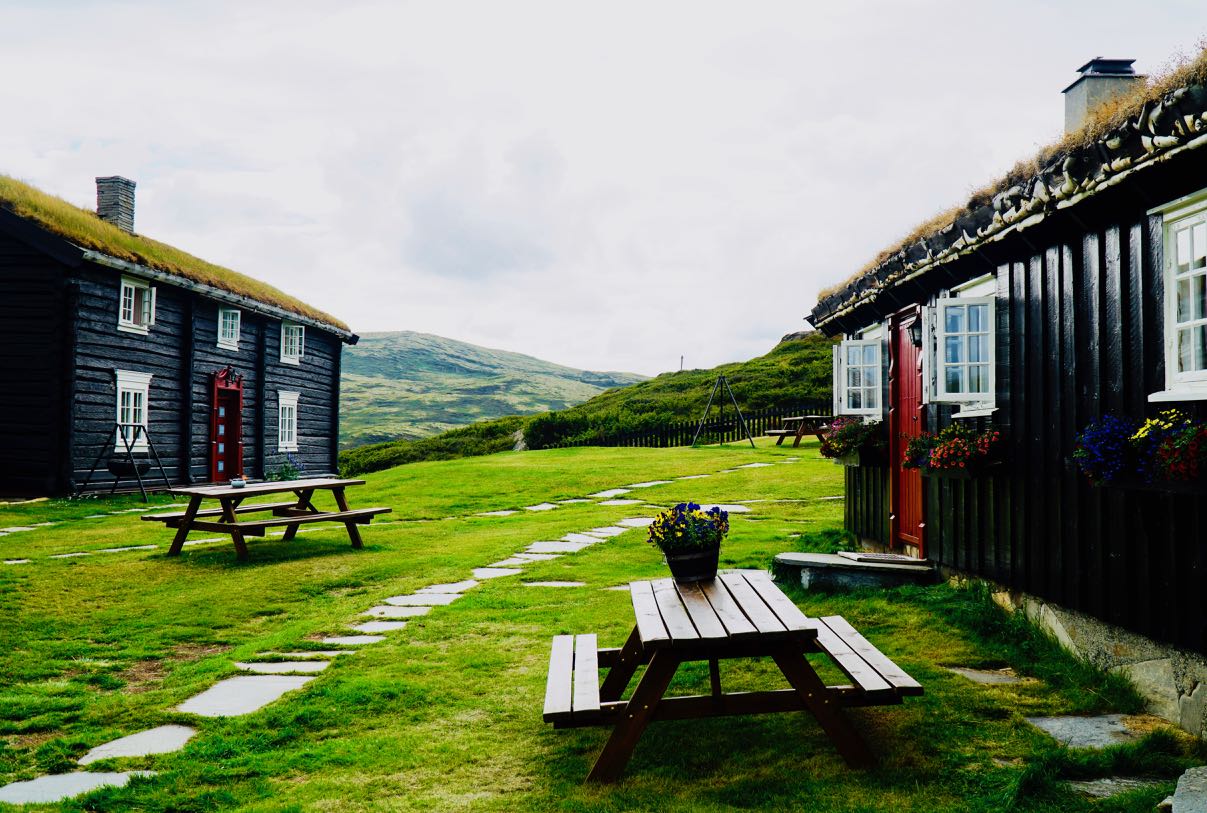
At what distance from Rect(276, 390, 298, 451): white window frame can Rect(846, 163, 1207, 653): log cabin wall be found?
20.6m

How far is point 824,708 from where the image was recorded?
380cm

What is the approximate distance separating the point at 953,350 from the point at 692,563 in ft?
10.7

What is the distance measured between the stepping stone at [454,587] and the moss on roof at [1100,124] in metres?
5.17

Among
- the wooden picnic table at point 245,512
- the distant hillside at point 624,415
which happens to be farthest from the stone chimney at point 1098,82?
the distant hillside at point 624,415

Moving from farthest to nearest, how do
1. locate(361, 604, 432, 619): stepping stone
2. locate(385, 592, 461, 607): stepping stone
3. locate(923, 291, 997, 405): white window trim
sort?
locate(385, 592, 461, 607): stepping stone → locate(361, 604, 432, 619): stepping stone → locate(923, 291, 997, 405): white window trim

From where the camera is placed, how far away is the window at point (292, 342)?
24.1m

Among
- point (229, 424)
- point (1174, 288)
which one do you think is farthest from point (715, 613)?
point (229, 424)

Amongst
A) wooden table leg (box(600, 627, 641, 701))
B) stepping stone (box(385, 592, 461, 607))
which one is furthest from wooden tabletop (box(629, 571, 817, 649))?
stepping stone (box(385, 592, 461, 607))

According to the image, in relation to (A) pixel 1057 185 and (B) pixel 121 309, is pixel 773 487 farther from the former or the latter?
(B) pixel 121 309

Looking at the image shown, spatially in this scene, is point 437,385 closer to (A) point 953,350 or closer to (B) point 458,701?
(A) point 953,350

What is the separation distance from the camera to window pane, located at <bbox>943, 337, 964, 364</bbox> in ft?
21.9

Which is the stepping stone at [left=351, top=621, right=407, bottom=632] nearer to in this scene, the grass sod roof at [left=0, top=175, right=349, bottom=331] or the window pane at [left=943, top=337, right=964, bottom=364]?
the window pane at [left=943, top=337, right=964, bottom=364]

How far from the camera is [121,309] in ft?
56.3

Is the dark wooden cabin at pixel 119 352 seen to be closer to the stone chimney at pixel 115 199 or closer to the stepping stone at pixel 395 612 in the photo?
the stone chimney at pixel 115 199
